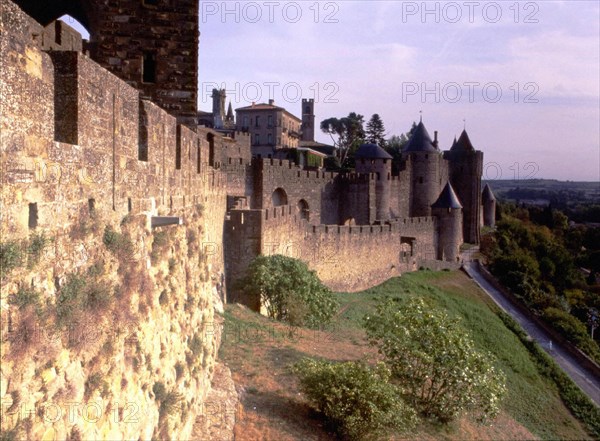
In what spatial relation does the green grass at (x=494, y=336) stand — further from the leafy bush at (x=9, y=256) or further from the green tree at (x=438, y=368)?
the leafy bush at (x=9, y=256)

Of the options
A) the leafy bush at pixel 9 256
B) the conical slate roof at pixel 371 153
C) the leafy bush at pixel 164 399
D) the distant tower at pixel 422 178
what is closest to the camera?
the leafy bush at pixel 9 256

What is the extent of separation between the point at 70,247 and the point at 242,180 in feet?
90.7

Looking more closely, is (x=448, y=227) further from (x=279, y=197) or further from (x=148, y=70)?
(x=148, y=70)

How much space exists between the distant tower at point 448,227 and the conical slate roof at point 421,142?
18.5ft

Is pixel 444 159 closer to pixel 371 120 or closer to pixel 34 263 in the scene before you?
pixel 371 120

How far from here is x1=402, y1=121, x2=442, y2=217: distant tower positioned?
47812 mm

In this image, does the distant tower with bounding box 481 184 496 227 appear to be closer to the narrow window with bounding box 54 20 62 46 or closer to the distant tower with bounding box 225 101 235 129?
the distant tower with bounding box 225 101 235 129

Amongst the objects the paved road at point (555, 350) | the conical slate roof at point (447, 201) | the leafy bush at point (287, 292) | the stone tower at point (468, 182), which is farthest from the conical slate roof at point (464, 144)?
the leafy bush at point (287, 292)

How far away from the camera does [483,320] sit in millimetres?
28609

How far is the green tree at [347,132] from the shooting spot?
69.5 m

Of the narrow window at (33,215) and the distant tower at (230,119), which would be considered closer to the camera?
the narrow window at (33,215)

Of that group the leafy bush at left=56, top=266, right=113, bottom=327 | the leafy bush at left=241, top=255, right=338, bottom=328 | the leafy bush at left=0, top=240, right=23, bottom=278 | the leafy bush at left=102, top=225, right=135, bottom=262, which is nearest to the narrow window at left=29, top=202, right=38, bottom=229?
the leafy bush at left=0, top=240, right=23, bottom=278

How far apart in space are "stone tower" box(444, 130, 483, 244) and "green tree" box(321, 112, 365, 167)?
16805 millimetres

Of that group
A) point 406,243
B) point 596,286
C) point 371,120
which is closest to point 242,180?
point 406,243
